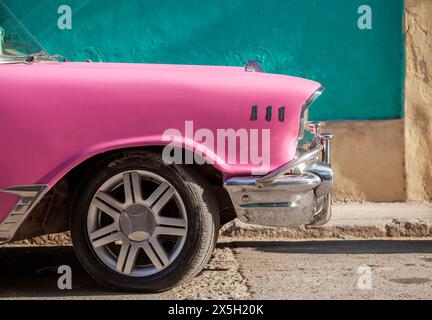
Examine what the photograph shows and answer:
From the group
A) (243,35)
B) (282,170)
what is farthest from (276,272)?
(243,35)

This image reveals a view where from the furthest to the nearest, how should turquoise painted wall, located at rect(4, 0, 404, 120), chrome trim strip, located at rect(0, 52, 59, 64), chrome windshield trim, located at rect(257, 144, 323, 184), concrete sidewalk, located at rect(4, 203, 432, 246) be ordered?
turquoise painted wall, located at rect(4, 0, 404, 120)
concrete sidewalk, located at rect(4, 203, 432, 246)
chrome trim strip, located at rect(0, 52, 59, 64)
chrome windshield trim, located at rect(257, 144, 323, 184)

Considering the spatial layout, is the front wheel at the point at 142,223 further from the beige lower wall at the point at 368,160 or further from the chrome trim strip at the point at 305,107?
the beige lower wall at the point at 368,160

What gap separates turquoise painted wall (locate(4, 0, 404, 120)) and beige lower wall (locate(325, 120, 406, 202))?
397 mm

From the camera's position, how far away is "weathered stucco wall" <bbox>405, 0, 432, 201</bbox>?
26.1ft

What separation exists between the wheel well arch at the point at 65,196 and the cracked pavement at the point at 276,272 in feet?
1.29

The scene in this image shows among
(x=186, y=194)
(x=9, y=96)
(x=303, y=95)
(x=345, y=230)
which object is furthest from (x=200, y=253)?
(x=345, y=230)

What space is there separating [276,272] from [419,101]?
3.12 metres

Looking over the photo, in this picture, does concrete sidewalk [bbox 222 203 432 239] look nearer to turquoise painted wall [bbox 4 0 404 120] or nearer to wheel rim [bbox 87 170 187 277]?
turquoise painted wall [bbox 4 0 404 120]

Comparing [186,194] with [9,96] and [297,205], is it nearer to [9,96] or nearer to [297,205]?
[297,205]

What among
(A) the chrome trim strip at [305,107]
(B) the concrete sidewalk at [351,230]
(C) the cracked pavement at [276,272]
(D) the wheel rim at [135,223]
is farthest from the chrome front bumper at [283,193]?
(B) the concrete sidewalk at [351,230]

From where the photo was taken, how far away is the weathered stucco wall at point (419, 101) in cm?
796

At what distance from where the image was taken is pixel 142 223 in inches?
192

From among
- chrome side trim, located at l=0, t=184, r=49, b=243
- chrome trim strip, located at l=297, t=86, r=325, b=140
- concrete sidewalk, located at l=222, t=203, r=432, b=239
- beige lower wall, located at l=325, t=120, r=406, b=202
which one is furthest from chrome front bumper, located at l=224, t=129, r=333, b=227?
beige lower wall, located at l=325, t=120, r=406, b=202

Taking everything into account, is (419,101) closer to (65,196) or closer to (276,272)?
(276,272)
